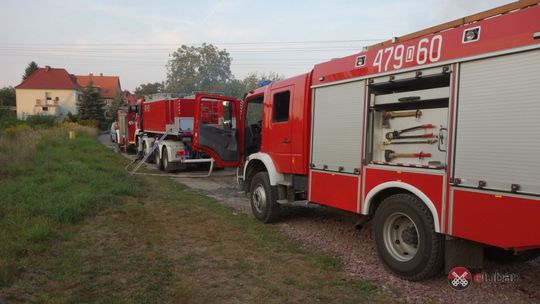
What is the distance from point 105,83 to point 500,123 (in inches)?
4195

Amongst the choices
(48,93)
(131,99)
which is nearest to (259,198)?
(131,99)

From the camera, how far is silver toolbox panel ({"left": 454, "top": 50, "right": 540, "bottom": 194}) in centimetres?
336

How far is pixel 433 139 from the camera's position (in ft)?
14.9

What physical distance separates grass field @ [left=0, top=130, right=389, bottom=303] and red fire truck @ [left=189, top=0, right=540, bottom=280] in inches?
34.4

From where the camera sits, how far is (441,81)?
4434mm

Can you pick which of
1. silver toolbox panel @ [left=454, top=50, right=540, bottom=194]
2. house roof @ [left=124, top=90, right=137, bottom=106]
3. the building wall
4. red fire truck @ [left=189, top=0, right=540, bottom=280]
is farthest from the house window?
the building wall

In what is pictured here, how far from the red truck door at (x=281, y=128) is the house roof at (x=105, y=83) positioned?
9623cm

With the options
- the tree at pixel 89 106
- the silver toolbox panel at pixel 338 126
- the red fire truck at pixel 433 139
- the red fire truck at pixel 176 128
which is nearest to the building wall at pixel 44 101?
the tree at pixel 89 106

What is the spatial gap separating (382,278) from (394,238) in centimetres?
48

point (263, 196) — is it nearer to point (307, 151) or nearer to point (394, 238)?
point (307, 151)

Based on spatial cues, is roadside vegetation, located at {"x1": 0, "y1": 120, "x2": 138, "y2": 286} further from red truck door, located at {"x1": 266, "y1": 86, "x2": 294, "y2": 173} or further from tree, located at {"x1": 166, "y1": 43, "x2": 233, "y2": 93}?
tree, located at {"x1": 166, "y1": 43, "x2": 233, "y2": 93}

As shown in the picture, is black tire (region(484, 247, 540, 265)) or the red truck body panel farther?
black tire (region(484, 247, 540, 265))

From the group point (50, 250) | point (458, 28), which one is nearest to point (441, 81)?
point (458, 28)

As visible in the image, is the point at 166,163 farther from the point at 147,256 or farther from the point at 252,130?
the point at 147,256
